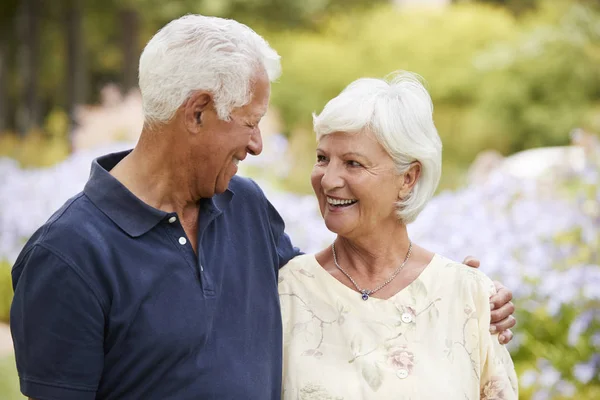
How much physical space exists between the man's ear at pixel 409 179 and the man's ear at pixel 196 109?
2.40ft

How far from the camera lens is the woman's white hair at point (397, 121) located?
96.7 inches

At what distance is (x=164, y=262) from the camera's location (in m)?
2.09

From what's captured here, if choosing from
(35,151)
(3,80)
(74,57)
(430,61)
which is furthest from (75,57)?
(3,80)

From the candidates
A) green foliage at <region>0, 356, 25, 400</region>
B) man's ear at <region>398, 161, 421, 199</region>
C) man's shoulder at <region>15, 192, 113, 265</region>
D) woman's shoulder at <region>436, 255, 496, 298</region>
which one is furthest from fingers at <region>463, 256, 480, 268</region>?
green foliage at <region>0, 356, 25, 400</region>

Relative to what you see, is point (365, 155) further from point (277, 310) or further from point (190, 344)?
point (190, 344)

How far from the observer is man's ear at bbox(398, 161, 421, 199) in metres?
2.56

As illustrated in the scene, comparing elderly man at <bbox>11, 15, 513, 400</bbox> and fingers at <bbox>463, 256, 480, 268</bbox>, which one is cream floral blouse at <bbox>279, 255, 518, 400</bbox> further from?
elderly man at <bbox>11, 15, 513, 400</bbox>

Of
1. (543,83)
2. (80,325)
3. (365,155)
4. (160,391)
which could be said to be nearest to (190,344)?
(160,391)

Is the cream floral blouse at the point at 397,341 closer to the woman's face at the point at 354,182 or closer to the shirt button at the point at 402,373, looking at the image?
the shirt button at the point at 402,373

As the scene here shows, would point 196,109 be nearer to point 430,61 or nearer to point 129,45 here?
point 430,61

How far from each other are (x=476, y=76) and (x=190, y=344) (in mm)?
12052

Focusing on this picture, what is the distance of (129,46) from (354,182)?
554 inches

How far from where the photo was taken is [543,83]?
12992 mm

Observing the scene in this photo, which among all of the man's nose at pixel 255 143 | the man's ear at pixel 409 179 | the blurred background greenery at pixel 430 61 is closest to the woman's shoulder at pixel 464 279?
the man's ear at pixel 409 179
